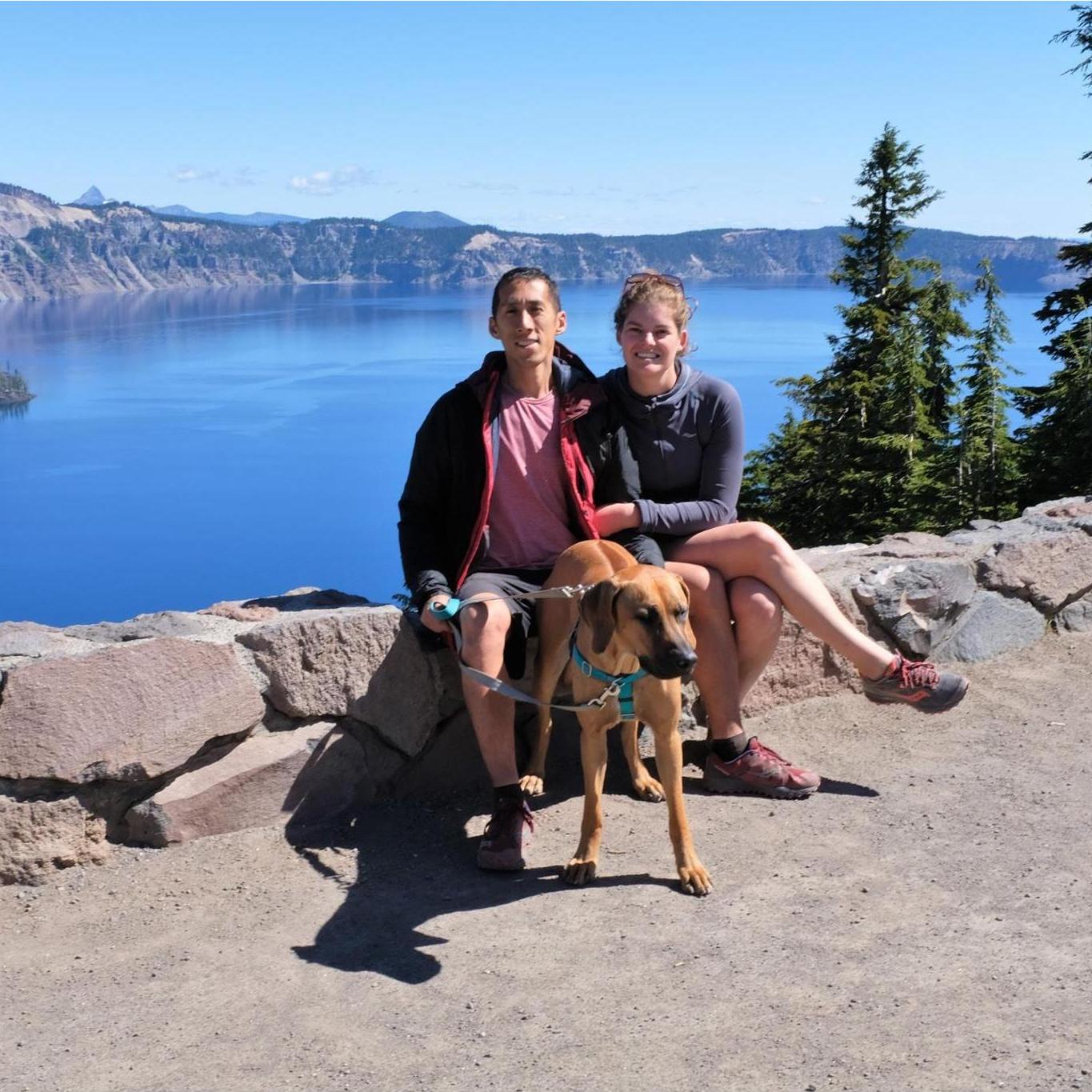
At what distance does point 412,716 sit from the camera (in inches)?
162

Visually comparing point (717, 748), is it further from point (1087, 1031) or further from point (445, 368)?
point (445, 368)

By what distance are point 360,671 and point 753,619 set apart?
56.2 inches

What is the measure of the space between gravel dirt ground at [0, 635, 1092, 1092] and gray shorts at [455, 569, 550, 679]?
1.96 ft

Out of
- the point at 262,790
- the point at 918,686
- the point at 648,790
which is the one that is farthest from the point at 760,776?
the point at 262,790

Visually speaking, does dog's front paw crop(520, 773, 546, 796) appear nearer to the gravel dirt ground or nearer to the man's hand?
the gravel dirt ground

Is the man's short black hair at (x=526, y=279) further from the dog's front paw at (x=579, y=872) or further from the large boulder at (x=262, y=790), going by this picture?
the dog's front paw at (x=579, y=872)

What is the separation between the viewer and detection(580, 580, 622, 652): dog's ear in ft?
10.8

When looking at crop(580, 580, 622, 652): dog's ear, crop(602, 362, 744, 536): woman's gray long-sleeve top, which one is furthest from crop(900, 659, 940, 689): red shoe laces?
crop(580, 580, 622, 652): dog's ear

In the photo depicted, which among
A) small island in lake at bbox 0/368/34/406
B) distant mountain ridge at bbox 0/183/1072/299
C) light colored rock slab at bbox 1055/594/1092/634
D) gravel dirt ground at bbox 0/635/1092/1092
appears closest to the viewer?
gravel dirt ground at bbox 0/635/1092/1092

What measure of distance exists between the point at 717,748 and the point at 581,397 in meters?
1.38

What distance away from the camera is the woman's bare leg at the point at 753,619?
407 centimetres

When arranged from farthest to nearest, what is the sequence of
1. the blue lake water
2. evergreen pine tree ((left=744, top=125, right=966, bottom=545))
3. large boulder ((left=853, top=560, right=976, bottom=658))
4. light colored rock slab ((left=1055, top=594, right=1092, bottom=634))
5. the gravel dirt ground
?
the blue lake water → evergreen pine tree ((left=744, top=125, right=966, bottom=545)) → light colored rock slab ((left=1055, top=594, right=1092, bottom=634)) → large boulder ((left=853, top=560, right=976, bottom=658)) → the gravel dirt ground

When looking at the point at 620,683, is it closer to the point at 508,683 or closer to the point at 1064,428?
the point at 508,683

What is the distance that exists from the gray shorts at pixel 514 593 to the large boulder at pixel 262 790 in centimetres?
67
